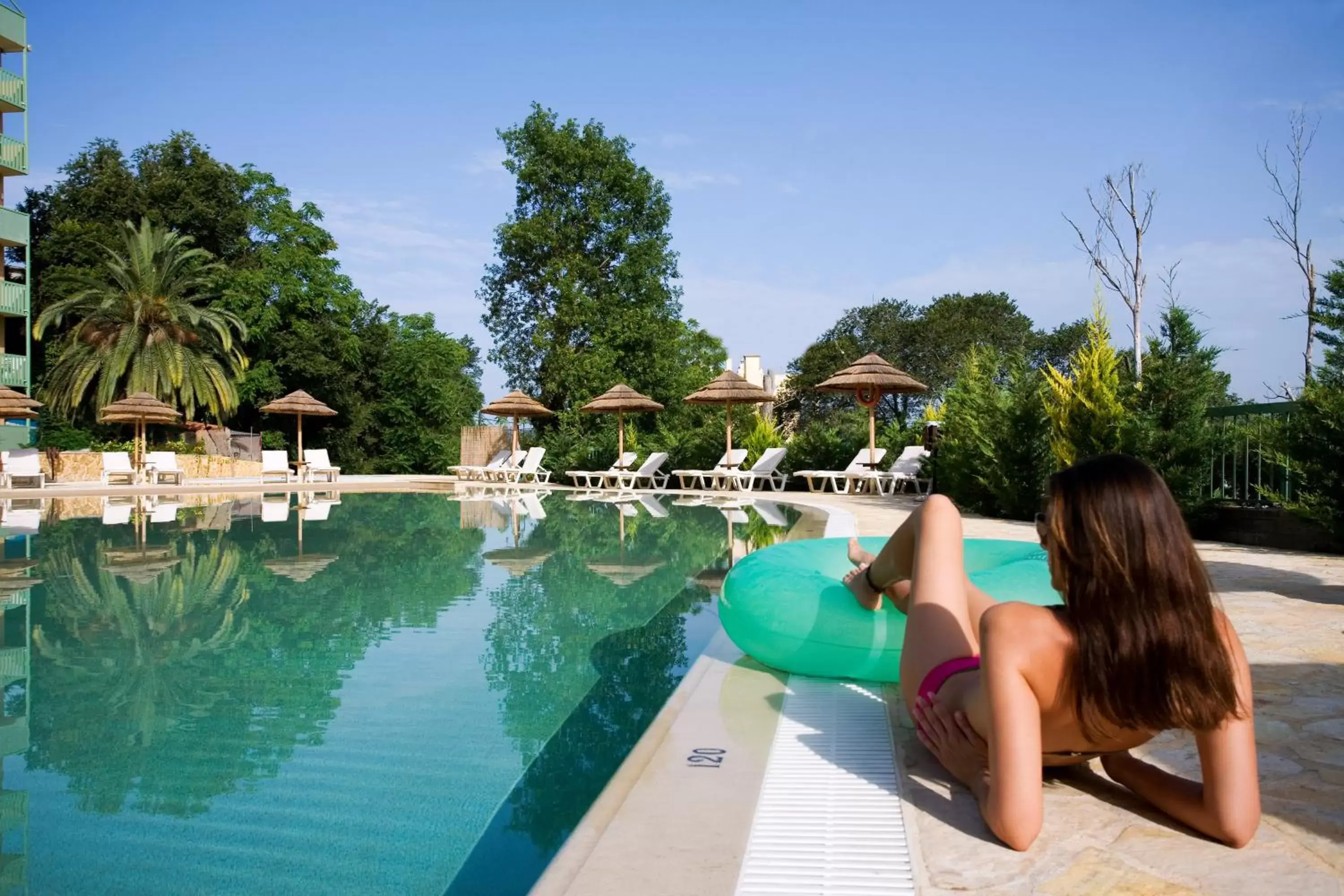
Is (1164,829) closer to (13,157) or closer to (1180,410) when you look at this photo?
(1180,410)

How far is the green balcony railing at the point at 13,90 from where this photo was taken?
22.0m

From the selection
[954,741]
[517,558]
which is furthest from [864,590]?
[517,558]

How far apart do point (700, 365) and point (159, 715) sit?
26.3 meters

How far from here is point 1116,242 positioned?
19031 millimetres

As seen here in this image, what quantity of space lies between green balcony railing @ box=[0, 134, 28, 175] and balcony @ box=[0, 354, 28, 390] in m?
3.04

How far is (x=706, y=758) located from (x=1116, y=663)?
1.21 m

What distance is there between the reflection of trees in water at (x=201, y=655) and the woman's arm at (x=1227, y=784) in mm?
2596

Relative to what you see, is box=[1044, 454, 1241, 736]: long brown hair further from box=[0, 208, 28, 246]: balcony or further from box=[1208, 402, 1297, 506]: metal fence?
box=[0, 208, 28, 246]: balcony

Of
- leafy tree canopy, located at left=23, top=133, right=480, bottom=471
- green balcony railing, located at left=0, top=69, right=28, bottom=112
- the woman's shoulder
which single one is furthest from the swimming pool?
green balcony railing, located at left=0, top=69, right=28, bottom=112

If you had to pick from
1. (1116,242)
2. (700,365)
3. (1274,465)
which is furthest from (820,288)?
(1274,465)

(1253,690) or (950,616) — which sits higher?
(950,616)

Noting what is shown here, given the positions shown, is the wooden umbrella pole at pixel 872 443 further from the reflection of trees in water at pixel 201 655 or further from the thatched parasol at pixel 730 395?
the reflection of trees in water at pixel 201 655

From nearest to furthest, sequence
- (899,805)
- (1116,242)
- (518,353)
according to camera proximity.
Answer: (899,805) → (1116,242) → (518,353)

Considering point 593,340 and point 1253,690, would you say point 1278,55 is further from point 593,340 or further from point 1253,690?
point 1253,690
